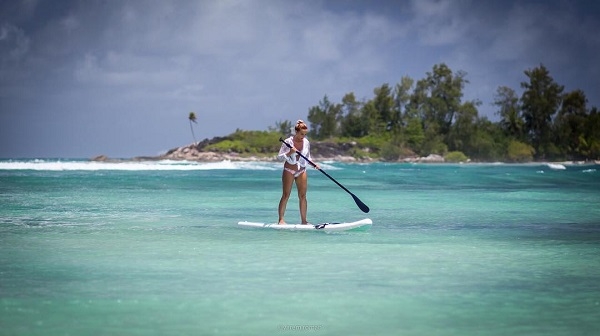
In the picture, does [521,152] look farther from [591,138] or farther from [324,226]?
[324,226]

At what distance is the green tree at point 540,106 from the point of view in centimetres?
11975

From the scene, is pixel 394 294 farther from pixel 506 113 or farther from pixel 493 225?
pixel 506 113

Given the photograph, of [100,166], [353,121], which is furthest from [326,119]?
[100,166]

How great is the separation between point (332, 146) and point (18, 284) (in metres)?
122

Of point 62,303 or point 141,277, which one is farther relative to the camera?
point 141,277

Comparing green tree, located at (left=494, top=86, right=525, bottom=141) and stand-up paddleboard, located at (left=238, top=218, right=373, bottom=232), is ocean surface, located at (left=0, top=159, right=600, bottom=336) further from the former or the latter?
green tree, located at (left=494, top=86, right=525, bottom=141)

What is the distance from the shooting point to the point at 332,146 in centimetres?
12900

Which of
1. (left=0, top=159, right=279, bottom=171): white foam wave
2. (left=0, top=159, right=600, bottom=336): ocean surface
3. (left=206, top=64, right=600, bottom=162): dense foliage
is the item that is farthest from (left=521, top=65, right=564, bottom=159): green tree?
(left=0, top=159, right=600, bottom=336): ocean surface

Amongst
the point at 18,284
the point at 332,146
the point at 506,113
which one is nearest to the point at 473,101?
the point at 506,113

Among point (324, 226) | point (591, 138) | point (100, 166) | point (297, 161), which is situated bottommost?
point (324, 226)

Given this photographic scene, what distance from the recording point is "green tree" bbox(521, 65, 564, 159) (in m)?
120

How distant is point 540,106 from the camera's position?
11981 centimetres

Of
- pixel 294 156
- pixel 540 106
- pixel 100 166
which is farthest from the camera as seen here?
pixel 540 106

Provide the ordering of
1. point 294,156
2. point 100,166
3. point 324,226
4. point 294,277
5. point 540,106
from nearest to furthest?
point 294,277, point 324,226, point 294,156, point 100,166, point 540,106
